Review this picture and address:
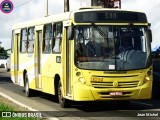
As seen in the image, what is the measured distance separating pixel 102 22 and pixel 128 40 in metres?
0.92

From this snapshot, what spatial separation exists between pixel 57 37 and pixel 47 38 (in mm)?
1338

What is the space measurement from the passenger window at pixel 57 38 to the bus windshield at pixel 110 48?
1.41 metres

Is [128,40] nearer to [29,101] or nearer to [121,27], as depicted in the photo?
[121,27]

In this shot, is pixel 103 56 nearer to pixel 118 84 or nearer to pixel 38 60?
pixel 118 84

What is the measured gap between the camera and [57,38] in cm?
1842

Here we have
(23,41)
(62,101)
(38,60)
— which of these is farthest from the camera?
(23,41)

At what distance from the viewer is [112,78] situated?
16.5 metres

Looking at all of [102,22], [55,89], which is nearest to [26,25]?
[55,89]

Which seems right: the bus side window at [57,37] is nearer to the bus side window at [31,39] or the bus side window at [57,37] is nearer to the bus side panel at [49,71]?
the bus side panel at [49,71]

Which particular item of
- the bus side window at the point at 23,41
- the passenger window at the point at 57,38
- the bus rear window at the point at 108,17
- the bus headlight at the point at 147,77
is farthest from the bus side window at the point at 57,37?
the bus side window at the point at 23,41

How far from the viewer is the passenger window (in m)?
18.1

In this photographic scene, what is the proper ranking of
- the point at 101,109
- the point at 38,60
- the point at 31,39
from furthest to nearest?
the point at 31,39 < the point at 38,60 < the point at 101,109

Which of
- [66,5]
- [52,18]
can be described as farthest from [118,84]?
[66,5]

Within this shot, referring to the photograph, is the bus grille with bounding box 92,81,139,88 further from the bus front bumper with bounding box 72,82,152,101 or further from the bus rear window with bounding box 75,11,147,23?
the bus rear window with bounding box 75,11,147,23
